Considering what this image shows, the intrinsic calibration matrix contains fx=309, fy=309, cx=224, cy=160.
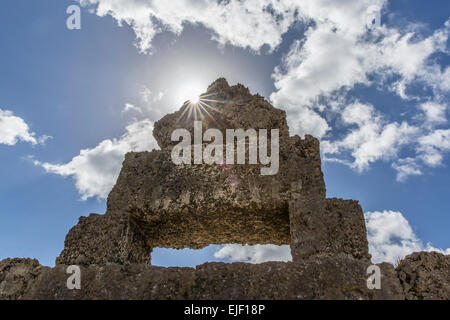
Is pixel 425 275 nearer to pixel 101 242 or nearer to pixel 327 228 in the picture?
pixel 327 228

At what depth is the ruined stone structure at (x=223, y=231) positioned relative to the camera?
7.32ft

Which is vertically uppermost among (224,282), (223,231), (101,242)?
(223,231)

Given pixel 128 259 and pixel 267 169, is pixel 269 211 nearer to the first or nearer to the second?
pixel 267 169

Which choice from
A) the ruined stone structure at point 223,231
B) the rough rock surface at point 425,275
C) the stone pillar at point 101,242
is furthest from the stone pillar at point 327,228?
the stone pillar at point 101,242

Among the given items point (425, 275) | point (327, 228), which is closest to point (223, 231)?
point (327, 228)

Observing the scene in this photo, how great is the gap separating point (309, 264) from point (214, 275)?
0.71m

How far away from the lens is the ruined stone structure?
2232 millimetres

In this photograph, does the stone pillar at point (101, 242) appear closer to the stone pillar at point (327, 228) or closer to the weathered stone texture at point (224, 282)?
the weathered stone texture at point (224, 282)

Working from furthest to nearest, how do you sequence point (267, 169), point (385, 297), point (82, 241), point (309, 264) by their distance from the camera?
point (267, 169)
point (82, 241)
point (309, 264)
point (385, 297)

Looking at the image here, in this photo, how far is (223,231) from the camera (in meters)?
3.64

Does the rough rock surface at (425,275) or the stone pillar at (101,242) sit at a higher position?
the stone pillar at (101,242)

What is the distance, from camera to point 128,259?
3.19m

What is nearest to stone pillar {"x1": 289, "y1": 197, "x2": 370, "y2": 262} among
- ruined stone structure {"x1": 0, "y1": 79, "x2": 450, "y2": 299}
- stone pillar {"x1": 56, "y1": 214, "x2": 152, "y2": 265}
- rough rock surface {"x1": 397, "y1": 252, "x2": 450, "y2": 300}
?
ruined stone structure {"x1": 0, "y1": 79, "x2": 450, "y2": 299}
